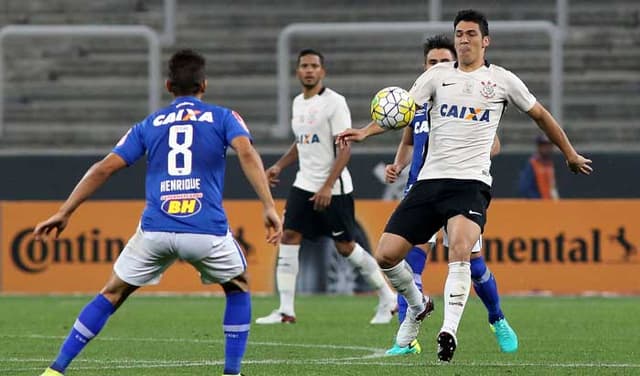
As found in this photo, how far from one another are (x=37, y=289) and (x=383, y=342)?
7.80 m

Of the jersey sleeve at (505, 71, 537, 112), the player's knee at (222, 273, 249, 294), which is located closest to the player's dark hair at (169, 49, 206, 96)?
the player's knee at (222, 273, 249, 294)

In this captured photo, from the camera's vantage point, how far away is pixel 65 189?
18891 mm

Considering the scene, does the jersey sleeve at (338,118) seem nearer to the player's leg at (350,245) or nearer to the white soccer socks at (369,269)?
the player's leg at (350,245)

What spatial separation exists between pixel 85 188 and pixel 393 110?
89.9 inches

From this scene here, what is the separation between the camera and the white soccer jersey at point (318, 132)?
1349 centimetres

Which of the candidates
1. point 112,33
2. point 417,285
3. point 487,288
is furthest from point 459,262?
point 112,33

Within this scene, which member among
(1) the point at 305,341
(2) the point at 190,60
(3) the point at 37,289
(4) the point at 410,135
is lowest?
(3) the point at 37,289

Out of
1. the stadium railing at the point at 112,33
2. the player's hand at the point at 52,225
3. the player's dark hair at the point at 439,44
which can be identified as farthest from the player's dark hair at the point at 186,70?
the stadium railing at the point at 112,33

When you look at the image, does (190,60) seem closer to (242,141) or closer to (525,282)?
(242,141)

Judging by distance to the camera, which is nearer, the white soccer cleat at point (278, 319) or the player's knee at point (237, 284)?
the player's knee at point (237, 284)

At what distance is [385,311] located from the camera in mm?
13359

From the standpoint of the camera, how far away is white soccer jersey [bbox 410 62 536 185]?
30.9 ft

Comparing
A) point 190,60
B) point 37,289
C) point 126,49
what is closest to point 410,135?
point 190,60

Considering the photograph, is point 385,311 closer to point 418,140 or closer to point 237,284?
point 418,140
